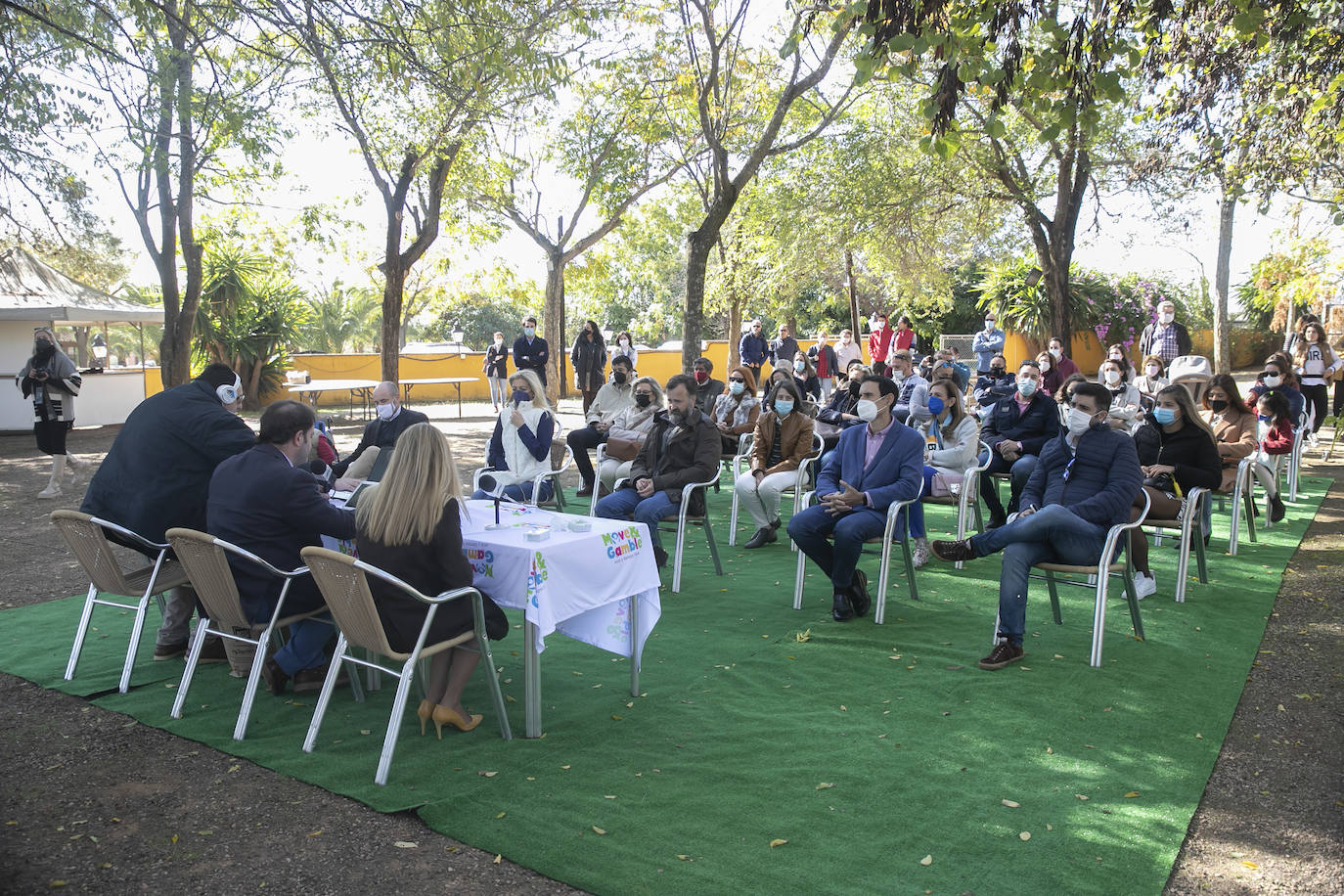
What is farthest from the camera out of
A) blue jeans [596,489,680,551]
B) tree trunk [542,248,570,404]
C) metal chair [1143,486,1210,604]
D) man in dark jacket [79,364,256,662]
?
tree trunk [542,248,570,404]

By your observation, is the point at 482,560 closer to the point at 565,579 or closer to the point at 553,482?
the point at 565,579

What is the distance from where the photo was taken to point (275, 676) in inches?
192

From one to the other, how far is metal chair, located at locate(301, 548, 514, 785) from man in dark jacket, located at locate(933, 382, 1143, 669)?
272cm

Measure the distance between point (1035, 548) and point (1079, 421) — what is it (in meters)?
0.82

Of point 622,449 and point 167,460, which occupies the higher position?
point 167,460

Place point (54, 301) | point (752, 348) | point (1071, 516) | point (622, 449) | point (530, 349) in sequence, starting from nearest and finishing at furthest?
point (1071, 516) < point (622, 449) < point (530, 349) < point (54, 301) < point (752, 348)

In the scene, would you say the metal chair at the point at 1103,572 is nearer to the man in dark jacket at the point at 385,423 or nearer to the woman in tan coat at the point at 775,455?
the woman in tan coat at the point at 775,455

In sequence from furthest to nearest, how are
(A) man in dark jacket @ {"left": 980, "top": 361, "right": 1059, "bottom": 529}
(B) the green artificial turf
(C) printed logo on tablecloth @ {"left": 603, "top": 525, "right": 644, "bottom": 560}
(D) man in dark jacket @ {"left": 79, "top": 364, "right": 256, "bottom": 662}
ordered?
1. (A) man in dark jacket @ {"left": 980, "top": 361, "right": 1059, "bottom": 529}
2. (D) man in dark jacket @ {"left": 79, "top": 364, "right": 256, "bottom": 662}
3. (C) printed logo on tablecloth @ {"left": 603, "top": 525, "right": 644, "bottom": 560}
4. (B) the green artificial turf

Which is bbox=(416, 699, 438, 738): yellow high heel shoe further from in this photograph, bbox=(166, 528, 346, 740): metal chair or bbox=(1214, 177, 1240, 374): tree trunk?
bbox=(1214, 177, 1240, 374): tree trunk

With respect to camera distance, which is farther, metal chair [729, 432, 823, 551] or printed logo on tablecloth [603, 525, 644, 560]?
metal chair [729, 432, 823, 551]

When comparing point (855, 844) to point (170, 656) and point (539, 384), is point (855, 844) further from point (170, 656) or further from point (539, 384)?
point (539, 384)

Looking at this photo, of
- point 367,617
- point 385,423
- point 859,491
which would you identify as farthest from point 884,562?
point 385,423

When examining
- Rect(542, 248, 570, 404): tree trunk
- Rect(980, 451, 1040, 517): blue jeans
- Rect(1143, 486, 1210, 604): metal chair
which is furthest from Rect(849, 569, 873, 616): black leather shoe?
Rect(542, 248, 570, 404): tree trunk

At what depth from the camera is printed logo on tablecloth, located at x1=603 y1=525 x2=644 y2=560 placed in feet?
15.1
